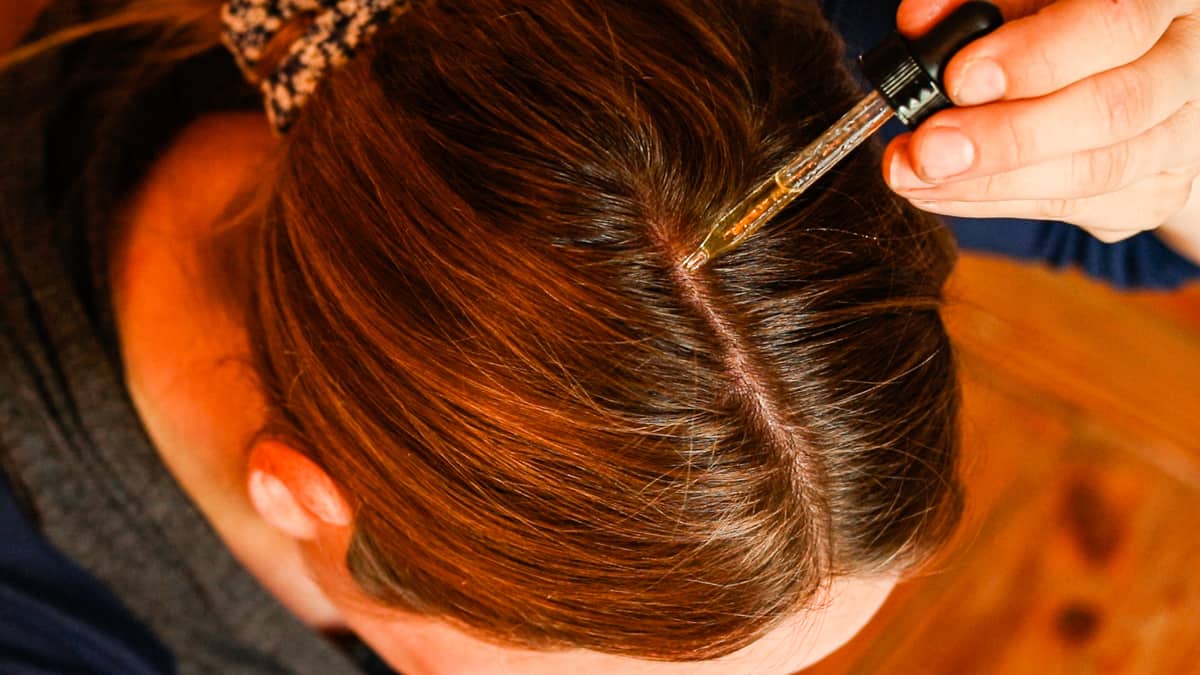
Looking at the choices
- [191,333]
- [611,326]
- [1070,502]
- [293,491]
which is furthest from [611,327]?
[1070,502]

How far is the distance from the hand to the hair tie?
1.18 ft

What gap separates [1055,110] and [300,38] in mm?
490

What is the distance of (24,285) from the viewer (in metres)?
0.89

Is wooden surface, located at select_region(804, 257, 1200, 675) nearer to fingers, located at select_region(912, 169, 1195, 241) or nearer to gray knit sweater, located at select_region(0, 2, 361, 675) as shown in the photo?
fingers, located at select_region(912, 169, 1195, 241)

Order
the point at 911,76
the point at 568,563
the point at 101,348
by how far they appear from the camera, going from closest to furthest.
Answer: the point at 911,76, the point at 568,563, the point at 101,348

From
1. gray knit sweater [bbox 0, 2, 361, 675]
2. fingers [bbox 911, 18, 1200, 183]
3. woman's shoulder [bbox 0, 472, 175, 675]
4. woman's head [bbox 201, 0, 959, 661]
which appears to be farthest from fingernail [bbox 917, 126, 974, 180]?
woman's shoulder [bbox 0, 472, 175, 675]

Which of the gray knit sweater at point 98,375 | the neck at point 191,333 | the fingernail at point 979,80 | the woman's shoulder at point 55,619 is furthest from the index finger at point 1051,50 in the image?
the woman's shoulder at point 55,619

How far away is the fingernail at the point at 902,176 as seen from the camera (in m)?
0.50

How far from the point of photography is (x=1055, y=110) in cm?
49

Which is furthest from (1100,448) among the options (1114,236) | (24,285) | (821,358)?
(24,285)

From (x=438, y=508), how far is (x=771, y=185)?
249 millimetres

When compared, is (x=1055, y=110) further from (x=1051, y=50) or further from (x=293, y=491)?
(x=293, y=491)

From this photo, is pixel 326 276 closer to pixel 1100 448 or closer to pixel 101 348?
pixel 101 348

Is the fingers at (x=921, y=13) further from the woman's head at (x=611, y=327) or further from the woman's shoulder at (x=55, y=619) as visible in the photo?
the woman's shoulder at (x=55, y=619)
